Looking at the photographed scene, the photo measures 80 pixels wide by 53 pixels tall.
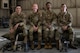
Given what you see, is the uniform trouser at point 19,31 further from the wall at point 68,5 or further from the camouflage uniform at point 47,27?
the wall at point 68,5

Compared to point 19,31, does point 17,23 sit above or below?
above

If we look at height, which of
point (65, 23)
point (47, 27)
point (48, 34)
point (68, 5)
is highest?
point (68, 5)

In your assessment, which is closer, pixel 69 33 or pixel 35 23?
pixel 69 33

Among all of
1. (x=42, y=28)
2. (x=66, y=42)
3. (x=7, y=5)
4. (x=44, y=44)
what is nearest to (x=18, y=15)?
(x=42, y=28)

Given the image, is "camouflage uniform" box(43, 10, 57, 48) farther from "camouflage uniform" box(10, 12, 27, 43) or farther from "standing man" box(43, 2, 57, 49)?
"camouflage uniform" box(10, 12, 27, 43)

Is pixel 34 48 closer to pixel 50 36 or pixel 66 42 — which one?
pixel 50 36

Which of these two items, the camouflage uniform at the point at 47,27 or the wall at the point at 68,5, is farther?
the wall at the point at 68,5

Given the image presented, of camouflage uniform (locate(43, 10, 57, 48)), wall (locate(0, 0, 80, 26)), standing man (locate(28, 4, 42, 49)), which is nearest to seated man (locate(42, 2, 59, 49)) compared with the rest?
camouflage uniform (locate(43, 10, 57, 48))

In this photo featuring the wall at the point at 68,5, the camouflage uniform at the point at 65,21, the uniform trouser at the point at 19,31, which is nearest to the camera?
the uniform trouser at the point at 19,31

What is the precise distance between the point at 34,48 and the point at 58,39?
2.38ft

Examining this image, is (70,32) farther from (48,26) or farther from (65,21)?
(48,26)

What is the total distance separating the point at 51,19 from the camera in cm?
578

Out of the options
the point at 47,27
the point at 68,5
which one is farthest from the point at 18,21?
the point at 68,5

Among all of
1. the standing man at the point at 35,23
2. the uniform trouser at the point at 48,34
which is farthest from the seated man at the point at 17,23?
the uniform trouser at the point at 48,34
